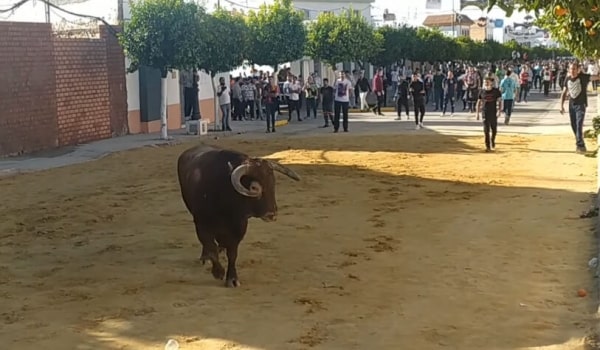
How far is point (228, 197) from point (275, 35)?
23930mm

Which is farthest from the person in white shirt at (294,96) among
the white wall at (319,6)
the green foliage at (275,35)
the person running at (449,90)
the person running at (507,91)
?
the white wall at (319,6)

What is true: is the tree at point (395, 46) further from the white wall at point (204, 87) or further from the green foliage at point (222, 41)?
the green foliage at point (222, 41)

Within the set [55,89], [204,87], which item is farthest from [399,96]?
[55,89]

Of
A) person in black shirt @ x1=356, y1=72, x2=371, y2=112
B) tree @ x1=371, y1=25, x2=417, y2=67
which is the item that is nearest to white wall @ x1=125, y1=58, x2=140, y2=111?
person in black shirt @ x1=356, y1=72, x2=371, y2=112

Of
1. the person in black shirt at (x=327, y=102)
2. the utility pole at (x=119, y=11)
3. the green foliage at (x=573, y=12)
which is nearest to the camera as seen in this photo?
the green foliage at (x=573, y=12)

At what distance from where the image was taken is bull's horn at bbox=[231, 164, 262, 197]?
25.3ft

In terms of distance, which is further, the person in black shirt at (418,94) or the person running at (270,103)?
the person running at (270,103)

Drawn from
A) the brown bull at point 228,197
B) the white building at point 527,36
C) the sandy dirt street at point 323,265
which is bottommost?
the sandy dirt street at point 323,265

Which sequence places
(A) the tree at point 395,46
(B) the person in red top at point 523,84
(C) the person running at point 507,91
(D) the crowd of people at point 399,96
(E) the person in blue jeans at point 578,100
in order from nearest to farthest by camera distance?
1. (E) the person in blue jeans at point 578,100
2. (D) the crowd of people at point 399,96
3. (C) the person running at point 507,91
4. (B) the person in red top at point 523,84
5. (A) the tree at point 395,46

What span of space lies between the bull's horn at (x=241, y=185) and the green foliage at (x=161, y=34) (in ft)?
50.1

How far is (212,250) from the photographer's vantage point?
8469mm

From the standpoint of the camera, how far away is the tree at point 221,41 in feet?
79.0

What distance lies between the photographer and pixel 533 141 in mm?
20969

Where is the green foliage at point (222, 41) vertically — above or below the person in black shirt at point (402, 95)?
above
